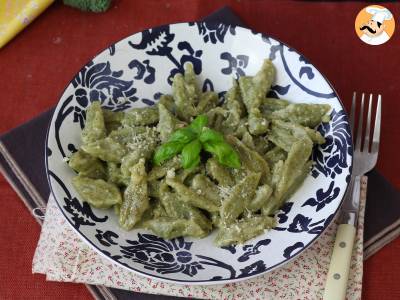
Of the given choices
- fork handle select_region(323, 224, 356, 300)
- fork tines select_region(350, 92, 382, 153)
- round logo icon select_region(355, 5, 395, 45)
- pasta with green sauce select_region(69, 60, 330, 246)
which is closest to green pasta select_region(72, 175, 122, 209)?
pasta with green sauce select_region(69, 60, 330, 246)

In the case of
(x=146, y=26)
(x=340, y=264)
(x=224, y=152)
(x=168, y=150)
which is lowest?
(x=340, y=264)

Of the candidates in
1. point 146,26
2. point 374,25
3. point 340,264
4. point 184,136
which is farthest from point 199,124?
point 374,25

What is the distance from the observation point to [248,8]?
244 centimetres

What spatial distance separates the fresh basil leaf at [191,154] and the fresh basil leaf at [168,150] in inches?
1.0

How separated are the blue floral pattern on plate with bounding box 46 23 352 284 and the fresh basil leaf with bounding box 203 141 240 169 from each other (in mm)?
232

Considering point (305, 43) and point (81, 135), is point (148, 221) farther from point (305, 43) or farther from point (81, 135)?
point (305, 43)

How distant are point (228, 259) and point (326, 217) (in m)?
0.32

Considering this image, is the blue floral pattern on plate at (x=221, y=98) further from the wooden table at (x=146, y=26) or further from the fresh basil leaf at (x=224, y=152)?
the wooden table at (x=146, y=26)

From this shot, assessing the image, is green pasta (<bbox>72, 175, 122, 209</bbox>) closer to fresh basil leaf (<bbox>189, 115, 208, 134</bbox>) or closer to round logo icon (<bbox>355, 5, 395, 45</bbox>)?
fresh basil leaf (<bbox>189, 115, 208, 134</bbox>)

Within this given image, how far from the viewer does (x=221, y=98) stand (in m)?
1.96

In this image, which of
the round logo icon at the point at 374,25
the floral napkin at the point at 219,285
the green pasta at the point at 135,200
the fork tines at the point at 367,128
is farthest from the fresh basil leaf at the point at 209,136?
the round logo icon at the point at 374,25

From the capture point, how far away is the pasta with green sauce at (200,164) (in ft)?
5.33

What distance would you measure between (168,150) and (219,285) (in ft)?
1.51

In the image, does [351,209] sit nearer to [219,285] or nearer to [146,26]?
[219,285]
